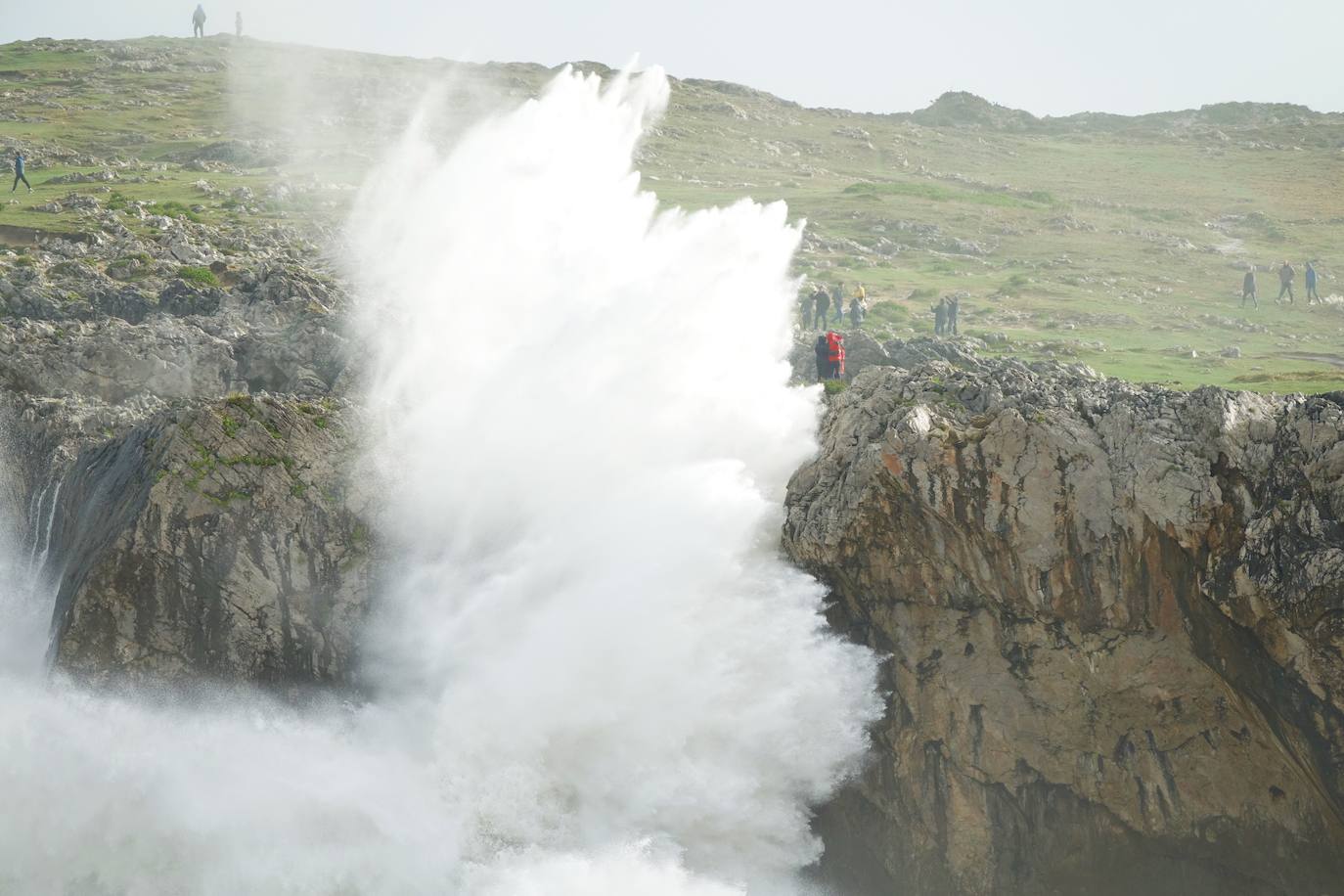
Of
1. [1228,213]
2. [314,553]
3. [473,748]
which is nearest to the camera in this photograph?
[473,748]

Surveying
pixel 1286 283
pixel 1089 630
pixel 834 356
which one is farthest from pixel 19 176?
pixel 1089 630

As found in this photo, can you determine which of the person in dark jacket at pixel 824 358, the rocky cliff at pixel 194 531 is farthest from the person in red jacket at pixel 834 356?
the rocky cliff at pixel 194 531

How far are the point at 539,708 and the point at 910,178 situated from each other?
7095 centimetres

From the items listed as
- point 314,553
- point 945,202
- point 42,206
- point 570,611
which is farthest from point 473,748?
point 945,202

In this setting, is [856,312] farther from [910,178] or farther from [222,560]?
[910,178]

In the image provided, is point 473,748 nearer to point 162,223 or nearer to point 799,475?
point 799,475

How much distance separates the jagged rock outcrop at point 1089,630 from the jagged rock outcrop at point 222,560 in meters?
6.32

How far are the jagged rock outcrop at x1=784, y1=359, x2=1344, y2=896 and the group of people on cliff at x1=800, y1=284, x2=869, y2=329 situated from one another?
Answer: 63.2 feet

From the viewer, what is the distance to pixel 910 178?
268 ft

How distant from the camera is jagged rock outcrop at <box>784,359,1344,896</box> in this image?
13141mm

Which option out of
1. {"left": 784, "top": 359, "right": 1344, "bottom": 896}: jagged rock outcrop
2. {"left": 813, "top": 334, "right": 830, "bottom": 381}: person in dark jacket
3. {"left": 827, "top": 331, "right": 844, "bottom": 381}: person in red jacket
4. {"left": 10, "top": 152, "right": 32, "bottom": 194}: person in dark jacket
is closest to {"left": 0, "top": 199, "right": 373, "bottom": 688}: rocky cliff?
{"left": 784, "top": 359, "right": 1344, "bottom": 896}: jagged rock outcrop

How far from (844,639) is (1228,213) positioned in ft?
181

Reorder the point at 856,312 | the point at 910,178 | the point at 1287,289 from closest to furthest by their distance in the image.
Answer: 1. the point at 856,312
2. the point at 1287,289
3. the point at 910,178

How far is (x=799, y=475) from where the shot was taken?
17.0m
